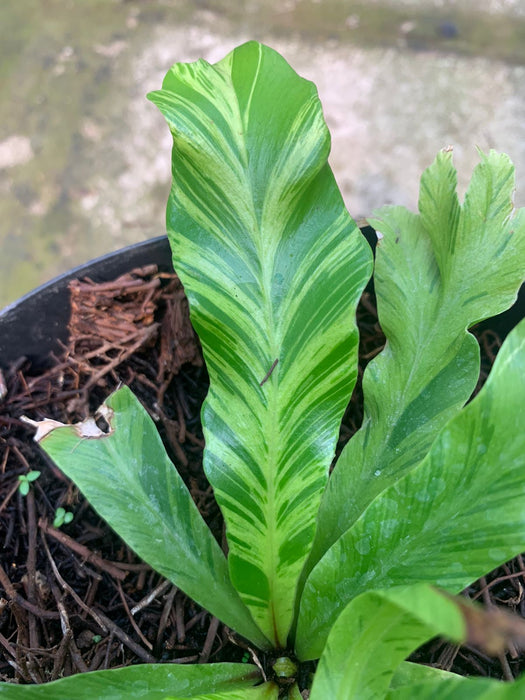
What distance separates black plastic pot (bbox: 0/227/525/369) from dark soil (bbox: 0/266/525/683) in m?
0.02

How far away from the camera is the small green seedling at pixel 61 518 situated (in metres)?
0.73

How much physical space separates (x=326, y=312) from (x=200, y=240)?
0.14 meters

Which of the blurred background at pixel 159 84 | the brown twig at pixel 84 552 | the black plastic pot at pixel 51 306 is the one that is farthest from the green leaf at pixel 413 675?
the blurred background at pixel 159 84

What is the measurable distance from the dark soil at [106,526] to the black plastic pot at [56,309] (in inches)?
0.8

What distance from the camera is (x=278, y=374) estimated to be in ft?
1.97

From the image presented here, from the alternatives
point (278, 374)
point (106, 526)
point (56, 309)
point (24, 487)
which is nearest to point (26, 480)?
point (24, 487)

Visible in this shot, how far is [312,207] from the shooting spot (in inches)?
23.5

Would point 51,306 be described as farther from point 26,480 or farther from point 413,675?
point 413,675

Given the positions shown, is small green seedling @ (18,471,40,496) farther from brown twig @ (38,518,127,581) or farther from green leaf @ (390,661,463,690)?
green leaf @ (390,661,463,690)

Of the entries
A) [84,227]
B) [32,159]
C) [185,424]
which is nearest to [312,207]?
[185,424]

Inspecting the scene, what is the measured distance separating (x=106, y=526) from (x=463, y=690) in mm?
488

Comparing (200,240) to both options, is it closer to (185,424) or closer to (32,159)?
(185,424)

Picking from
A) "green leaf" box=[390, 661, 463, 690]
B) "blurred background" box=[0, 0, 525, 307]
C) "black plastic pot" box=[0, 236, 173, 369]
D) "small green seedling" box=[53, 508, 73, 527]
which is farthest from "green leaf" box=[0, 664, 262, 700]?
Answer: "blurred background" box=[0, 0, 525, 307]

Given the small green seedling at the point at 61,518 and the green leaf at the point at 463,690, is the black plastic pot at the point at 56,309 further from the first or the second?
the green leaf at the point at 463,690
